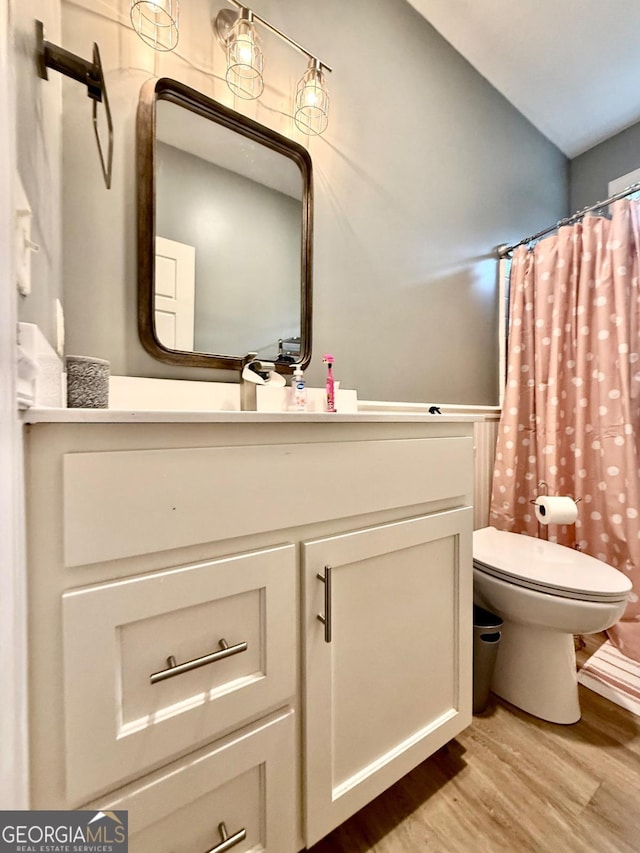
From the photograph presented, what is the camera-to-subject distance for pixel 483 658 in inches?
42.6

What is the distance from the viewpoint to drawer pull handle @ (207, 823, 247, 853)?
531 mm

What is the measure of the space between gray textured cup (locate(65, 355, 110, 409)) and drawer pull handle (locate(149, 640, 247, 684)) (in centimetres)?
43

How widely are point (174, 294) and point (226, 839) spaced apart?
42.2 inches

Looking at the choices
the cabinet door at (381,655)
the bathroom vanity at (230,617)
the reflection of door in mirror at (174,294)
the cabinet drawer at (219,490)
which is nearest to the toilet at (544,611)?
the cabinet door at (381,655)

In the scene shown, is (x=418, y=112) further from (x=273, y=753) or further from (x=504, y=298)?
(x=273, y=753)

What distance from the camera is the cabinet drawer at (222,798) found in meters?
0.49

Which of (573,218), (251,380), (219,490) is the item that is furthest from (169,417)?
(573,218)

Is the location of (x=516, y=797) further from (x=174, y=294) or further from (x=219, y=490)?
(x=174, y=294)

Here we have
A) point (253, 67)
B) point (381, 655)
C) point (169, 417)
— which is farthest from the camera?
point (253, 67)

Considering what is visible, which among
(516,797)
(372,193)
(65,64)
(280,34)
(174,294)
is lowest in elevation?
(516,797)

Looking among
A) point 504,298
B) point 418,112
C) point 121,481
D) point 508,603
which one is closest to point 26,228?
point 121,481

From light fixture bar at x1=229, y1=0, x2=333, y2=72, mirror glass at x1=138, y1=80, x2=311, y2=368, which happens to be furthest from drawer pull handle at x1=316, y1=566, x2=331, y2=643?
light fixture bar at x1=229, y1=0, x2=333, y2=72

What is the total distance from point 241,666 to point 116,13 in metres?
1.42

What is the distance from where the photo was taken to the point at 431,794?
2.82 feet
